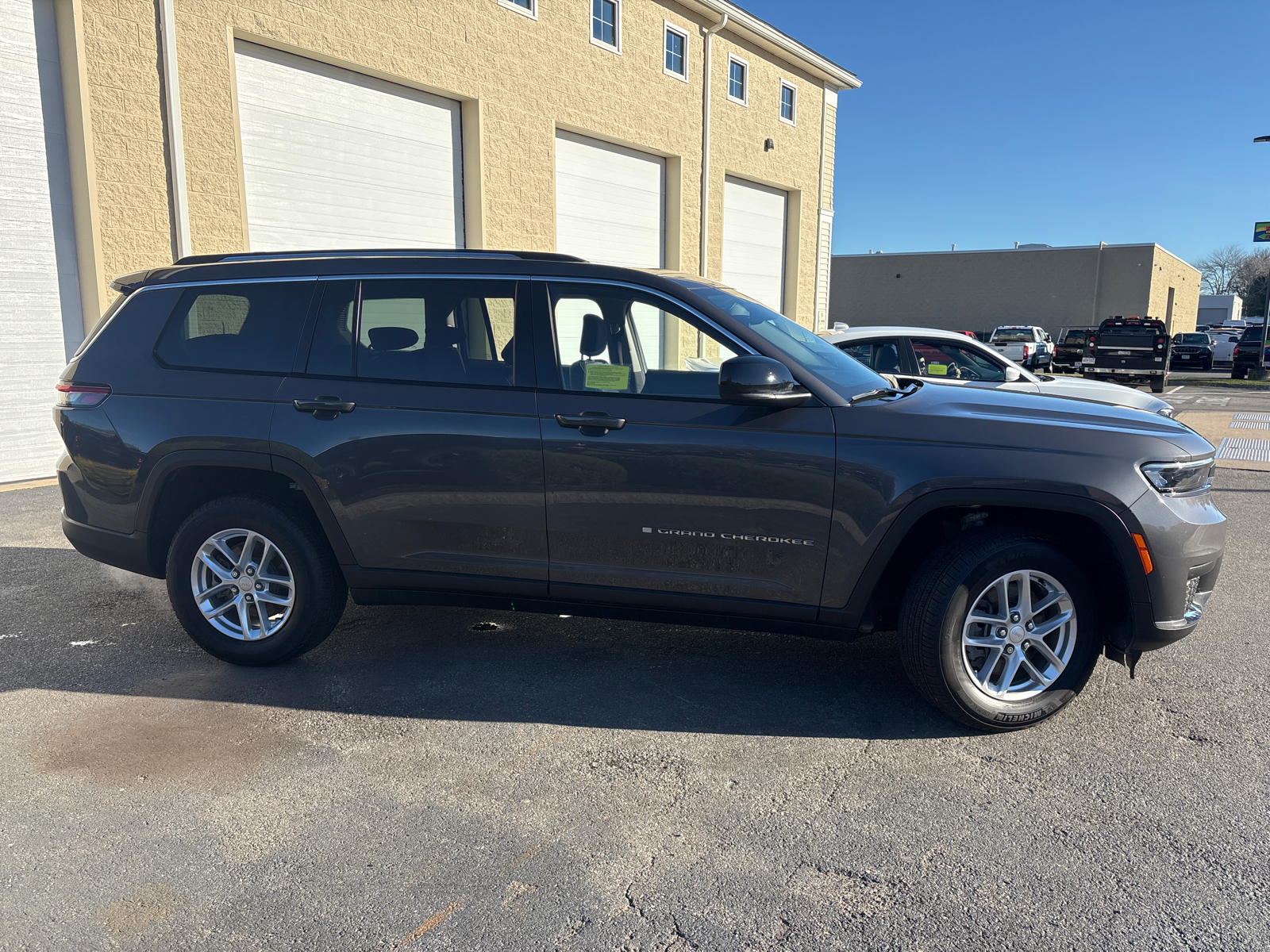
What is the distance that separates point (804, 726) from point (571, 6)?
46.5ft

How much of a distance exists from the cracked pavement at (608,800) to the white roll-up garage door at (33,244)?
5.55 m

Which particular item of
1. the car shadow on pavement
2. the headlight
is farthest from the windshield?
the car shadow on pavement

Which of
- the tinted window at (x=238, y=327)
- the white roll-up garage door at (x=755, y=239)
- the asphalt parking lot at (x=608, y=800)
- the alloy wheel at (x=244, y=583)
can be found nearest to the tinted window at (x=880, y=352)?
the asphalt parking lot at (x=608, y=800)

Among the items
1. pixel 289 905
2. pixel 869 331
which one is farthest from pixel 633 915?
pixel 869 331

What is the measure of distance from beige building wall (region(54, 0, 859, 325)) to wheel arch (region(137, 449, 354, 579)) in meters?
6.29

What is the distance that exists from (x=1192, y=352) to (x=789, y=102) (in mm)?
24193

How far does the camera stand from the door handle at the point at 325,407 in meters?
4.03

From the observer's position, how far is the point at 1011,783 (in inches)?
129

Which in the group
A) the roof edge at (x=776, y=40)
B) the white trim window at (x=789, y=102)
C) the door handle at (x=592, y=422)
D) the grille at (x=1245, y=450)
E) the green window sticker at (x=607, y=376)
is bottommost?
the grille at (x=1245, y=450)

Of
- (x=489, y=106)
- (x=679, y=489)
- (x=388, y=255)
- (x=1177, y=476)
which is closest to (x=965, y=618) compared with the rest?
(x=1177, y=476)

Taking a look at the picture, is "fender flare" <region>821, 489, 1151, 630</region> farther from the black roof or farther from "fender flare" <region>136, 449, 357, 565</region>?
"fender flare" <region>136, 449, 357, 565</region>

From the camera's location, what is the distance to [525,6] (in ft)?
45.8

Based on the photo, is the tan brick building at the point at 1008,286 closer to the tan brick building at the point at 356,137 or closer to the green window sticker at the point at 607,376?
the tan brick building at the point at 356,137

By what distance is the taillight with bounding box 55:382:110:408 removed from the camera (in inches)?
172
